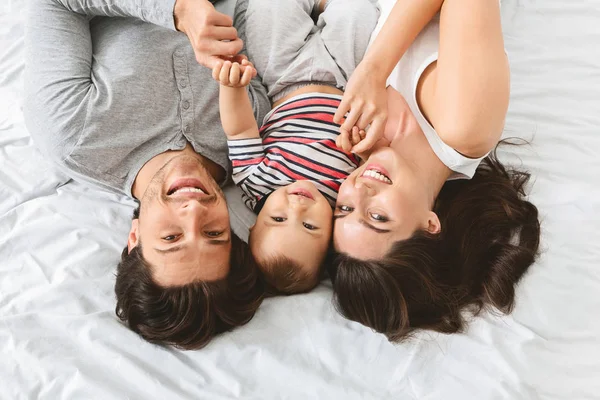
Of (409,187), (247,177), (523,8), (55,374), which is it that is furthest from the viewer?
(523,8)

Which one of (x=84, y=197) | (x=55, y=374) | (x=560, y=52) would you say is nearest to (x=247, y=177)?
(x=84, y=197)

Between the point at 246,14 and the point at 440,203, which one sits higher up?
the point at 246,14

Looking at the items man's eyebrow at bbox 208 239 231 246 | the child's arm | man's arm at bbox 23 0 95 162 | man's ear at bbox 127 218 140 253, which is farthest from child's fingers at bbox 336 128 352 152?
man's arm at bbox 23 0 95 162

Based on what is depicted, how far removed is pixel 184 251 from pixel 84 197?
38cm

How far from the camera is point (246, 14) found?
134cm

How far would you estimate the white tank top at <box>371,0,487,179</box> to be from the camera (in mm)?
1070

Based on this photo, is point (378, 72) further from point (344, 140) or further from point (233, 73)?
point (233, 73)

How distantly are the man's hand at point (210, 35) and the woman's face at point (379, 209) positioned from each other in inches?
15.0

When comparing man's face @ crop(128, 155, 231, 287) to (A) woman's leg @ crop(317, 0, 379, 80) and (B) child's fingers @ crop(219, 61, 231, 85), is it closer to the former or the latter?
(B) child's fingers @ crop(219, 61, 231, 85)

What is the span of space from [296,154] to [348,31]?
0.37 metres

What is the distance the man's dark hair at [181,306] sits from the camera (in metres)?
0.95

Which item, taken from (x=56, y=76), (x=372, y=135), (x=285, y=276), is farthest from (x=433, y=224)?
(x=56, y=76)

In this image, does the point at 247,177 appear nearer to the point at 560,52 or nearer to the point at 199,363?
the point at 199,363

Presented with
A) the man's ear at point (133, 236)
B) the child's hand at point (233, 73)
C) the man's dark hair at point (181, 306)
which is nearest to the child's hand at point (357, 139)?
the child's hand at point (233, 73)
